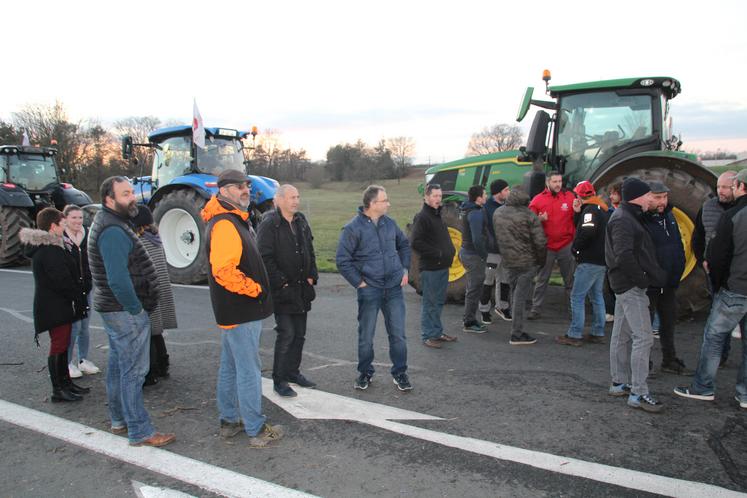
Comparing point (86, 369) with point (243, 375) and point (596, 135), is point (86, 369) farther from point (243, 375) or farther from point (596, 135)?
point (596, 135)

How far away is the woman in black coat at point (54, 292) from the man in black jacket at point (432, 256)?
324 cm

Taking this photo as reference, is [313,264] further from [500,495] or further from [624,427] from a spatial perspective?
[624,427]

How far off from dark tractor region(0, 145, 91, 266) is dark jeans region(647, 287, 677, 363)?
40.8ft

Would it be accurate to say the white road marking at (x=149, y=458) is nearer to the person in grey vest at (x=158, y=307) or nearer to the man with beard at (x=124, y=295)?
the man with beard at (x=124, y=295)

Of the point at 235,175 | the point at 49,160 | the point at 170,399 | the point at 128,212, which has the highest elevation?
the point at 49,160

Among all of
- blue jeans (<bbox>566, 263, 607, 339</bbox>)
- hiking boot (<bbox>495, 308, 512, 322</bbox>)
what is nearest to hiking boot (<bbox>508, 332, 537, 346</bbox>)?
blue jeans (<bbox>566, 263, 607, 339</bbox>)

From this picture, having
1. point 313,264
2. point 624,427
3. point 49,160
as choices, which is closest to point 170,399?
point 313,264

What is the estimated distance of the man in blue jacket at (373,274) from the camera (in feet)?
15.1

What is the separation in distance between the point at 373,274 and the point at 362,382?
3.13 ft

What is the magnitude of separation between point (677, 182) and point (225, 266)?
534 centimetres

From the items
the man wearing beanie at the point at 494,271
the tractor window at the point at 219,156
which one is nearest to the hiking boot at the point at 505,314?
the man wearing beanie at the point at 494,271

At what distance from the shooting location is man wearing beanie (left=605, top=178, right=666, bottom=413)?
13.5 feet

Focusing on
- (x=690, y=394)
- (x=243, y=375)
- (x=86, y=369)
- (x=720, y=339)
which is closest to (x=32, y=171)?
(x=86, y=369)

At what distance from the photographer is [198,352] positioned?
19.0 ft
